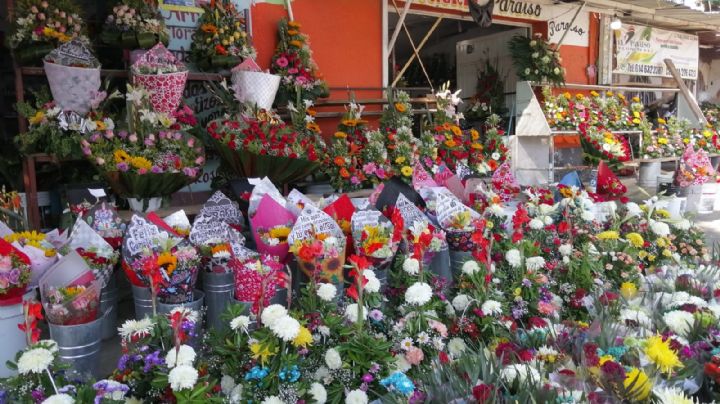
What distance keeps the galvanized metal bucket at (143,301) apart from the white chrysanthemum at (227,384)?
→ 788mm

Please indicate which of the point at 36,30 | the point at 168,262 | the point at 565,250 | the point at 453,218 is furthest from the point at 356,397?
the point at 36,30

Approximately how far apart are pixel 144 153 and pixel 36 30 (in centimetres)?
106

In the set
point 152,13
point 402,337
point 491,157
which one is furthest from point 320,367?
point 491,157

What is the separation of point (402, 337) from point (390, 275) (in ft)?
1.75

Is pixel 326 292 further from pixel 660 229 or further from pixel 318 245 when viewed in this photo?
pixel 660 229

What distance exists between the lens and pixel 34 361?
1560 millimetres

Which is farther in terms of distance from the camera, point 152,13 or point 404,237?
point 152,13

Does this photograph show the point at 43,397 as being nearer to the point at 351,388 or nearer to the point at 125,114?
the point at 351,388

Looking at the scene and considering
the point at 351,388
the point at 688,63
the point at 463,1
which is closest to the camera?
the point at 351,388

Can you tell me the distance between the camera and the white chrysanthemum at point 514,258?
2.78m

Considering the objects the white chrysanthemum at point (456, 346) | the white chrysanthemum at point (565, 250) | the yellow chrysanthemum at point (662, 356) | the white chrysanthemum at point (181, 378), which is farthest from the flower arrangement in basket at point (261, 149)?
the yellow chrysanthemum at point (662, 356)

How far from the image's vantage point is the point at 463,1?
7059 mm

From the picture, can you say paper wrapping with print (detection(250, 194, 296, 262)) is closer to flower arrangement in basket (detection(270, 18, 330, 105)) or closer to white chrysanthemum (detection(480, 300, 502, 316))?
white chrysanthemum (detection(480, 300, 502, 316))

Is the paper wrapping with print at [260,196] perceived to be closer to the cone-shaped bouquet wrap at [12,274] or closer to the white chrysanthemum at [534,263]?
the cone-shaped bouquet wrap at [12,274]
